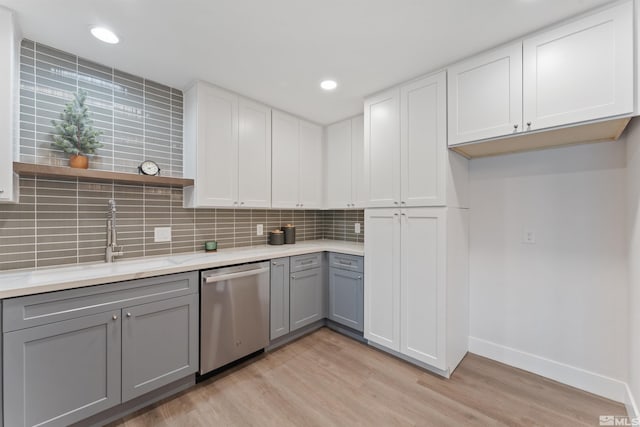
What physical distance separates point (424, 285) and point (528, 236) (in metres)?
0.95

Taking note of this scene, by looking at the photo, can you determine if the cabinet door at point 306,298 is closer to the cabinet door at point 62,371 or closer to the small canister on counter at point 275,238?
the small canister on counter at point 275,238

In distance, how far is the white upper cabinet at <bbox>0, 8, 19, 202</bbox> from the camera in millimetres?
1476

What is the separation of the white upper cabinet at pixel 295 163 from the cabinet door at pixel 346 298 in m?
0.94

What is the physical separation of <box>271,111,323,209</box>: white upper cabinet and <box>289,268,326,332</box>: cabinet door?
31.9 inches

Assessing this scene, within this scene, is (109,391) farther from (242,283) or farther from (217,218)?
(217,218)

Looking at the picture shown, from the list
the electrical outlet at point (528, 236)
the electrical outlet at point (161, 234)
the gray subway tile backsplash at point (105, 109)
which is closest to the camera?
the gray subway tile backsplash at point (105, 109)

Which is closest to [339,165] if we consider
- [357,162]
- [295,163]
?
[357,162]

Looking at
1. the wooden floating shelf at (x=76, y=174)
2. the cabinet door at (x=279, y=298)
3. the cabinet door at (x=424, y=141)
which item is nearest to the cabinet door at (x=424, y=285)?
the cabinet door at (x=424, y=141)

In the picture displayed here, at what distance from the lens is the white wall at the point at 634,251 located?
153 cm

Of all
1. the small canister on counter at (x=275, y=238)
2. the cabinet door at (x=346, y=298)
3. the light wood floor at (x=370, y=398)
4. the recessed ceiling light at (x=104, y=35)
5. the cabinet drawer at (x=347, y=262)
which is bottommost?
the light wood floor at (x=370, y=398)

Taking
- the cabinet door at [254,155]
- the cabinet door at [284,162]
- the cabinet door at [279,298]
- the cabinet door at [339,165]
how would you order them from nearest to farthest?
the cabinet door at [279,298] < the cabinet door at [254,155] < the cabinet door at [284,162] < the cabinet door at [339,165]

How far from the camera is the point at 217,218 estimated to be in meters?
2.71

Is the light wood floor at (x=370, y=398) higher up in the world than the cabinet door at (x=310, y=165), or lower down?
lower down

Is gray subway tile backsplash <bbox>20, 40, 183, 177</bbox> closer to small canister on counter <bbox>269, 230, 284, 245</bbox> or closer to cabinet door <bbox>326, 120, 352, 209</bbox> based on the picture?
small canister on counter <bbox>269, 230, 284, 245</bbox>
